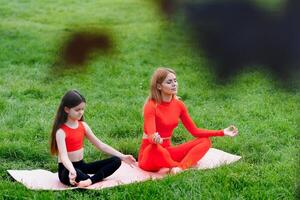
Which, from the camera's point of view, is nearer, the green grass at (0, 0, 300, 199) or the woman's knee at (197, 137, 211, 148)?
the green grass at (0, 0, 300, 199)

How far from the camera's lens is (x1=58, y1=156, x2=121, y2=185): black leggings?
76.1 inches

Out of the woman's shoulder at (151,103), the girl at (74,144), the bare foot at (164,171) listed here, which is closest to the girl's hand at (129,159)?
the girl at (74,144)

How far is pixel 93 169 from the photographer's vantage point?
79.4 inches

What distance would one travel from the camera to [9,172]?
200 centimetres

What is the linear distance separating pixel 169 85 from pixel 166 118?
0.39 ft

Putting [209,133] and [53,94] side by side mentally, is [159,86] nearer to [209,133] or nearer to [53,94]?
[209,133]

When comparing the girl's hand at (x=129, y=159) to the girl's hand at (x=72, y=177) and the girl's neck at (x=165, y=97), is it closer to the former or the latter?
the girl's hand at (x=72, y=177)

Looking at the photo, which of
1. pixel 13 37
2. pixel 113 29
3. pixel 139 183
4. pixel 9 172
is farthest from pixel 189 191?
pixel 113 29

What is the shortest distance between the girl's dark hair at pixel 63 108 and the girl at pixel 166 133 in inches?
10.6

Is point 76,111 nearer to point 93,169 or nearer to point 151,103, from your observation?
point 93,169

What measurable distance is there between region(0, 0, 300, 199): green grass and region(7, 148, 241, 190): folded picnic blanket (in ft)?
0.16

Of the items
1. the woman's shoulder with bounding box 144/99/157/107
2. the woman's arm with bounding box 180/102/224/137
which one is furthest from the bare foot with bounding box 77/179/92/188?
the woman's arm with bounding box 180/102/224/137

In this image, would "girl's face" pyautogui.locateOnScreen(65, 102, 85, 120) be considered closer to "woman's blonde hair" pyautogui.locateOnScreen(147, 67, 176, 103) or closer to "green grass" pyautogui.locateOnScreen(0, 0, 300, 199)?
"green grass" pyautogui.locateOnScreen(0, 0, 300, 199)

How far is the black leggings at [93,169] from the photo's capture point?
1.93 m
